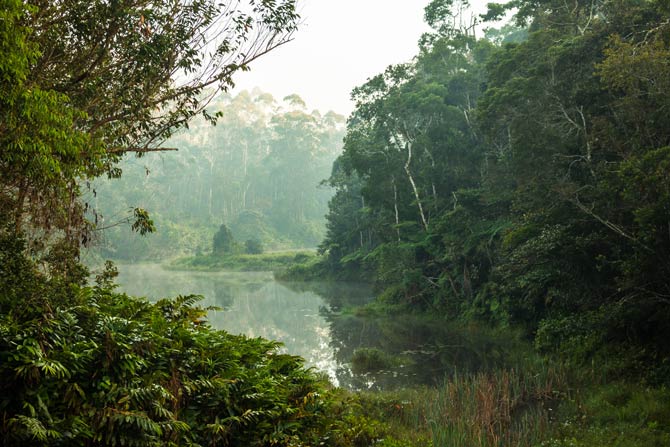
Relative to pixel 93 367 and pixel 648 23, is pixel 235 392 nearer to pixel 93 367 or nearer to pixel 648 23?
pixel 93 367

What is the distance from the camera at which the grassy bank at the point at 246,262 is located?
49.2 meters

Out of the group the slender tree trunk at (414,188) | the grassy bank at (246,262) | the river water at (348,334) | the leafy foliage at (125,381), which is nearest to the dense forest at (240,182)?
the grassy bank at (246,262)

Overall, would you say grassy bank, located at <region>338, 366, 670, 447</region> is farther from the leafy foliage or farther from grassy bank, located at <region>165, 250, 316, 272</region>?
grassy bank, located at <region>165, 250, 316, 272</region>

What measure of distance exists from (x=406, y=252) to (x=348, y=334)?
5952mm

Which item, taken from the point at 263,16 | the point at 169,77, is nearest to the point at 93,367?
the point at 169,77

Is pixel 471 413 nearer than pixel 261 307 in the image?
Yes

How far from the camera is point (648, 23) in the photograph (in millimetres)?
12508

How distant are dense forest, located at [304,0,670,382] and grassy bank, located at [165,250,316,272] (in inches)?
870

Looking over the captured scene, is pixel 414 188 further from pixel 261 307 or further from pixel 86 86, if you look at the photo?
pixel 86 86

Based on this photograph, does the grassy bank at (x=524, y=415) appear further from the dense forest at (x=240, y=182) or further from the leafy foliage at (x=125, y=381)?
the dense forest at (x=240, y=182)

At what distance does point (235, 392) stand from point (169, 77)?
5.49m

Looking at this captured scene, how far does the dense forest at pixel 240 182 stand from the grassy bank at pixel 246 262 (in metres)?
12.9

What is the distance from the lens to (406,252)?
23.5 meters

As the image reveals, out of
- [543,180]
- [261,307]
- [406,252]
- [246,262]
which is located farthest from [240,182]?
[543,180]
